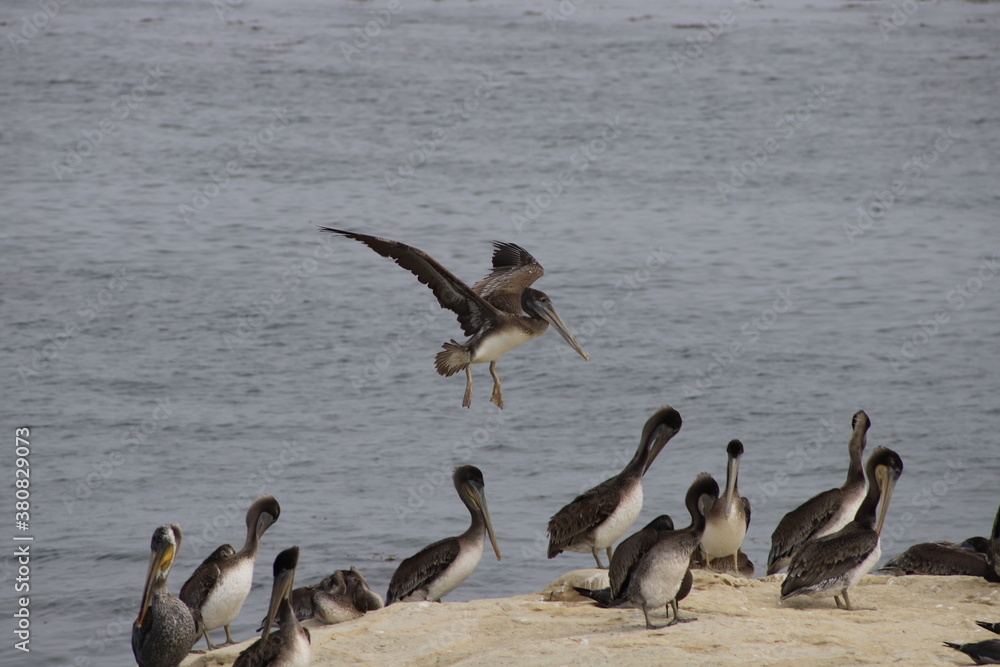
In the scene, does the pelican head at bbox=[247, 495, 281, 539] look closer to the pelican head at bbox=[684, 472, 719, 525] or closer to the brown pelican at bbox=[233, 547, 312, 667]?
the brown pelican at bbox=[233, 547, 312, 667]

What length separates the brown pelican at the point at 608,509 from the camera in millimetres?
8352

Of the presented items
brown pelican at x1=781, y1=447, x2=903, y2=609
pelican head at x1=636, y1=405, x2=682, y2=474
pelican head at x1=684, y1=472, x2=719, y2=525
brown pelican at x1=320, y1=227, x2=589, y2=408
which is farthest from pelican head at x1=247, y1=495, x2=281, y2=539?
brown pelican at x1=781, y1=447, x2=903, y2=609

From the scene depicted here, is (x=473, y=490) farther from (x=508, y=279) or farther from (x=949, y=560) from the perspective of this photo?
(x=949, y=560)

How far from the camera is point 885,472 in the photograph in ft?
27.6

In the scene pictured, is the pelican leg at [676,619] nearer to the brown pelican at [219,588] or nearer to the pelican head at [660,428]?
the pelican head at [660,428]

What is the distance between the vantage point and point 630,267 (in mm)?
19469

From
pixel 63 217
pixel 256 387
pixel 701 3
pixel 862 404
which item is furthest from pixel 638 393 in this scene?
pixel 701 3

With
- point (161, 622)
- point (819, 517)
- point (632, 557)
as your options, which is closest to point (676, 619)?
point (632, 557)

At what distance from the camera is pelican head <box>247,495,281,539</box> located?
858 cm

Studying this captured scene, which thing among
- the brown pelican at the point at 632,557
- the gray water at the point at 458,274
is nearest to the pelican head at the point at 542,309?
the gray water at the point at 458,274

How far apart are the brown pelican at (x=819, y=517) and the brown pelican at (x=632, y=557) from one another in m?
1.52

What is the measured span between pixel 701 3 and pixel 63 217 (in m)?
26.4

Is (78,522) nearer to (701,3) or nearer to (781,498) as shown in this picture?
(781,498)

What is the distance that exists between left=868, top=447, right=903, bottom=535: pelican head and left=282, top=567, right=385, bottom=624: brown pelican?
3437mm
